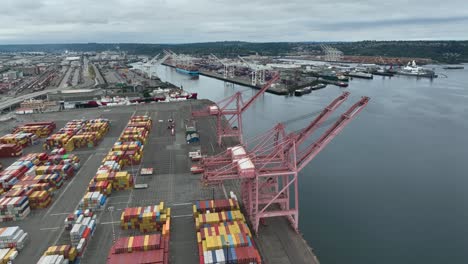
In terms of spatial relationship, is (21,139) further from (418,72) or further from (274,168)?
(418,72)

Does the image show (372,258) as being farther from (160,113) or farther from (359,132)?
(160,113)

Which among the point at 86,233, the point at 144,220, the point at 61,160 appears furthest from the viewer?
the point at 61,160

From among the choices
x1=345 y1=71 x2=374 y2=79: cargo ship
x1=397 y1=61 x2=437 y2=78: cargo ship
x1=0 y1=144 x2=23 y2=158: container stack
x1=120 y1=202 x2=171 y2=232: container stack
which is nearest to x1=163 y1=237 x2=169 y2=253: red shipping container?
x1=120 y1=202 x2=171 y2=232: container stack

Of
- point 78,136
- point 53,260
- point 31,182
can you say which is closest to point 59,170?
point 31,182

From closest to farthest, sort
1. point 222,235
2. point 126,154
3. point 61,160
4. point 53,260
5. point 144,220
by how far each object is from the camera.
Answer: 1. point 53,260
2. point 222,235
3. point 144,220
4. point 61,160
5. point 126,154


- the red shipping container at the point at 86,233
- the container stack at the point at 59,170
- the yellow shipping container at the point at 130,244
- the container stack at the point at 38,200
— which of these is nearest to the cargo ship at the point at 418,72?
the container stack at the point at 59,170

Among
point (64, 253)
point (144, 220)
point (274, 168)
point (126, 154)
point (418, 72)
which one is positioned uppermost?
point (418, 72)

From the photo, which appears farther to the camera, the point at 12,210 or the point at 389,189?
the point at 389,189

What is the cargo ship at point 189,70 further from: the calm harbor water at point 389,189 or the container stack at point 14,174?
the container stack at point 14,174
